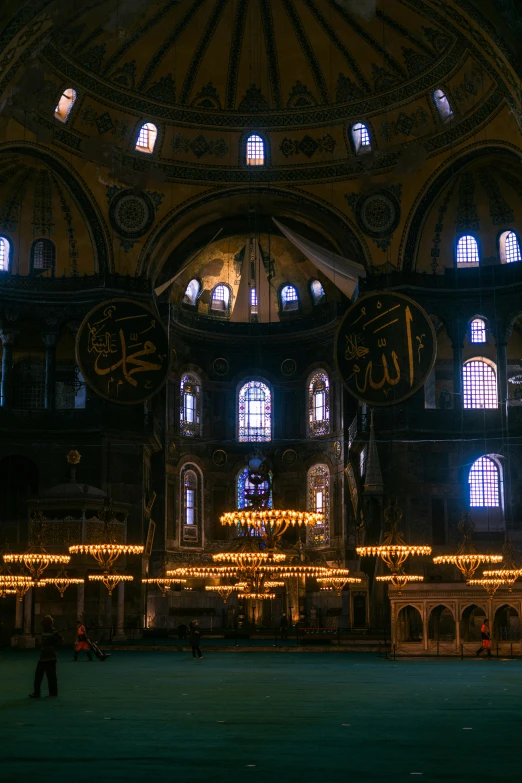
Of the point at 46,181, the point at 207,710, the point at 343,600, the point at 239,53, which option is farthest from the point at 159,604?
the point at 207,710

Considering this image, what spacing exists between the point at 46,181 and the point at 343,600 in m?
14.8

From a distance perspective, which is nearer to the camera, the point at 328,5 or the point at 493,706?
the point at 493,706

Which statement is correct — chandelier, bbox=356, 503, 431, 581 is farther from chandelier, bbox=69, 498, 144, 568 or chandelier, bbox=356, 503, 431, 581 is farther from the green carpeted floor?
chandelier, bbox=69, 498, 144, 568

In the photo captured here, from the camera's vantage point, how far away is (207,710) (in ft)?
39.9

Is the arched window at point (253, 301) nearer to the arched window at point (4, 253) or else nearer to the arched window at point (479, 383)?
the arched window at point (479, 383)

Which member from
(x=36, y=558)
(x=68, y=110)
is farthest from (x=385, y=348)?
(x=68, y=110)

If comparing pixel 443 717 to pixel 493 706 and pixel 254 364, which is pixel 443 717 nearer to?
pixel 493 706

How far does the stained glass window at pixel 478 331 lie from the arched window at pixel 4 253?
13.5 m

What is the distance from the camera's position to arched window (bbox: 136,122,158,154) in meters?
30.3

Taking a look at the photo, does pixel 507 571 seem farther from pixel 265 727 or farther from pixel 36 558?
pixel 265 727

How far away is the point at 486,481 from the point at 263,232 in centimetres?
1020

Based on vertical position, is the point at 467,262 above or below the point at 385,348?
above

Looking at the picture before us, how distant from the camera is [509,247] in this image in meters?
30.6

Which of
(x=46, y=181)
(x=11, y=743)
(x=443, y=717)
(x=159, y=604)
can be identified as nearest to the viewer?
(x=11, y=743)
